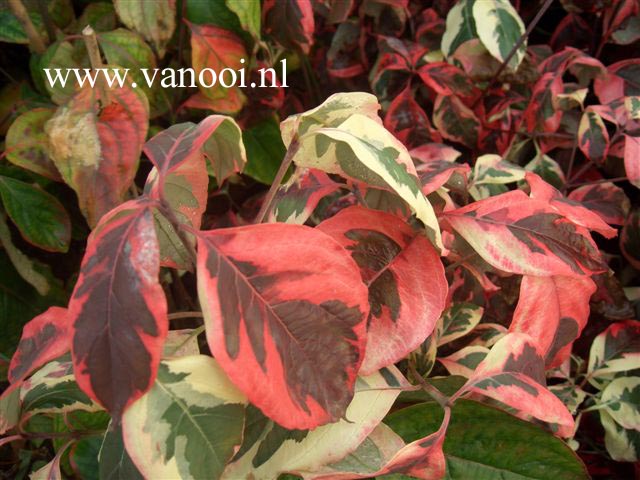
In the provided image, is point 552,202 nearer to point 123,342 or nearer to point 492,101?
point 123,342

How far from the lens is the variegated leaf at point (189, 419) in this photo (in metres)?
0.39

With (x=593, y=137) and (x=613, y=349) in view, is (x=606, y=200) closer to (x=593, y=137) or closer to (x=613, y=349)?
(x=593, y=137)

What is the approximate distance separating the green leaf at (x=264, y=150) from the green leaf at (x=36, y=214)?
0.31 metres

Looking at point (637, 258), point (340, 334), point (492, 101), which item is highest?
point (340, 334)

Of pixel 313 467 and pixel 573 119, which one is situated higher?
pixel 313 467

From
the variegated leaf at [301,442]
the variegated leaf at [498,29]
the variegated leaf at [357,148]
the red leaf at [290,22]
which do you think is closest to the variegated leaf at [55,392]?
the variegated leaf at [301,442]

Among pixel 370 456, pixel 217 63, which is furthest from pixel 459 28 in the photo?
pixel 370 456

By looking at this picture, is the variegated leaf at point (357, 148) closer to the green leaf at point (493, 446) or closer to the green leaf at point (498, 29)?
the green leaf at point (493, 446)

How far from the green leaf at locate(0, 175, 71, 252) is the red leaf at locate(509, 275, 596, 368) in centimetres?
62

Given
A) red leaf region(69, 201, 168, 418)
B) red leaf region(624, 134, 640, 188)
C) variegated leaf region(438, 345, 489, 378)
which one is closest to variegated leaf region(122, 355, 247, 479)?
red leaf region(69, 201, 168, 418)

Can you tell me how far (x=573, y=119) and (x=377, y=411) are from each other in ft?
2.47

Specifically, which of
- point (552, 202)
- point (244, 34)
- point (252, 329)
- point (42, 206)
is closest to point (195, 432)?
point (252, 329)

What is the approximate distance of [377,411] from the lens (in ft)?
1.47

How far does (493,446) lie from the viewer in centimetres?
54
